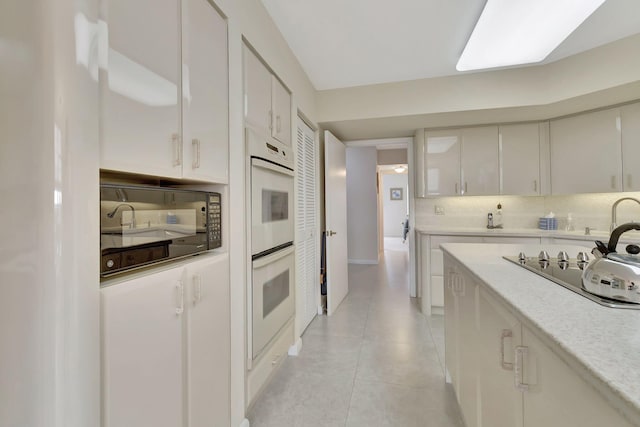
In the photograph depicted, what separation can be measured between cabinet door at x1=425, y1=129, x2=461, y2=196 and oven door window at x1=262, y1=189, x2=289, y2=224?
81.9 inches

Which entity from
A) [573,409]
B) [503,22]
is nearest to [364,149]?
[503,22]

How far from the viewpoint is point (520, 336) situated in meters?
0.76

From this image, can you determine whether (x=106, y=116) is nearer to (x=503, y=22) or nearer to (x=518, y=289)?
(x=518, y=289)

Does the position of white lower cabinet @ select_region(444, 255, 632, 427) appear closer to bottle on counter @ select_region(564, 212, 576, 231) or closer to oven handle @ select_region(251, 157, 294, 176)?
oven handle @ select_region(251, 157, 294, 176)

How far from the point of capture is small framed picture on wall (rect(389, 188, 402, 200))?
10.4 m

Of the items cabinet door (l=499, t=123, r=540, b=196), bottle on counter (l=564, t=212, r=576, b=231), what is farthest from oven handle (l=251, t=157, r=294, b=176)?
bottle on counter (l=564, t=212, r=576, b=231)

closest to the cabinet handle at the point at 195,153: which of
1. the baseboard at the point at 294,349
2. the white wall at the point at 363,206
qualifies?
the baseboard at the point at 294,349

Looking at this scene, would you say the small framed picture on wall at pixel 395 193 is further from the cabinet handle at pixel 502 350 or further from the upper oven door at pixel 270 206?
the cabinet handle at pixel 502 350

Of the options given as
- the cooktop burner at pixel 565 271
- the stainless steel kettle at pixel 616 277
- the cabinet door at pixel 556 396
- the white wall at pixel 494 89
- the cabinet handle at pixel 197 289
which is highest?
the white wall at pixel 494 89

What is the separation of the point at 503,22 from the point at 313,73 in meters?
1.52

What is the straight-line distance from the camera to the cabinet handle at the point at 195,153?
42.9 inches

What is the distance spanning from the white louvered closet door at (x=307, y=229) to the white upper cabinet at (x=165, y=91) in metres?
1.23

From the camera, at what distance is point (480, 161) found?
126 inches

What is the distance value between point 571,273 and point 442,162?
2.44 metres
